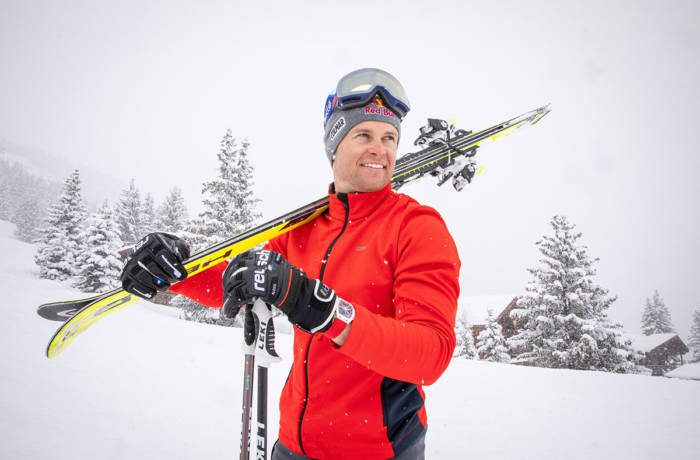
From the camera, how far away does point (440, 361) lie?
1.51 m

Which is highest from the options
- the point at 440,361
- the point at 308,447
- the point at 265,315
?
the point at 265,315

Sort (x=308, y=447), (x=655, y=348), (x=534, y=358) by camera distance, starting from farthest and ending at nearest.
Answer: (x=655, y=348), (x=534, y=358), (x=308, y=447)

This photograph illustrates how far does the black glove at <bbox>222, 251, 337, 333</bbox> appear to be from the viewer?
1415mm

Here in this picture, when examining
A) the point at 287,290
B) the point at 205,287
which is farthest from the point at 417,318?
the point at 205,287

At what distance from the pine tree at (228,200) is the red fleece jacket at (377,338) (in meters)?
19.1

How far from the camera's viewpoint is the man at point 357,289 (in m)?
1.44

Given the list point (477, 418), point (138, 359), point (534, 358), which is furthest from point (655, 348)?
point (138, 359)

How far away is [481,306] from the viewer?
38.2 metres

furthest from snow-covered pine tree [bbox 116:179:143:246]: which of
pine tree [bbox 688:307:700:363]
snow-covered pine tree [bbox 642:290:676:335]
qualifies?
pine tree [bbox 688:307:700:363]

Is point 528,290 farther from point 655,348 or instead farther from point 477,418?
point 655,348

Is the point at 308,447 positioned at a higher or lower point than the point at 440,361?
lower

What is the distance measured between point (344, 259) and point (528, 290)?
21.5 metres

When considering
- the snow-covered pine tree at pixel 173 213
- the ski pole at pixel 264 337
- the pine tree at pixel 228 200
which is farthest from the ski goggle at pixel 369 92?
the snow-covered pine tree at pixel 173 213

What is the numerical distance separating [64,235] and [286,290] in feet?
107
